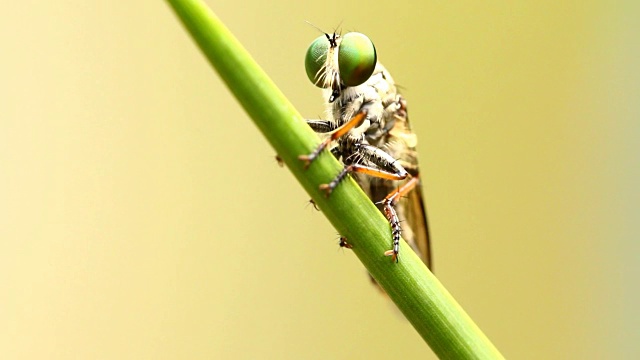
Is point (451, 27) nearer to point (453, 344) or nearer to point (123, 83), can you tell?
point (123, 83)

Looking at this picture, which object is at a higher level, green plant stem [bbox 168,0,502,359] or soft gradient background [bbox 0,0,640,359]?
soft gradient background [bbox 0,0,640,359]

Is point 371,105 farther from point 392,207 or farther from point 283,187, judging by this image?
point 283,187

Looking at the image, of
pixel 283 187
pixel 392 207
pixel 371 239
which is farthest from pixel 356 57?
pixel 283 187

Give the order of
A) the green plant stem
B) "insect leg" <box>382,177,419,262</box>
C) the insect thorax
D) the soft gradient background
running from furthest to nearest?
1. the soft gradient background
2. the insect thorax
3. "insect leg" <box>382,177,419,262</box>
4. the green plant stem

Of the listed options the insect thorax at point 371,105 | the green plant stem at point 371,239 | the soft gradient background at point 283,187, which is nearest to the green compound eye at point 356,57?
the insect thorax at point 371,105

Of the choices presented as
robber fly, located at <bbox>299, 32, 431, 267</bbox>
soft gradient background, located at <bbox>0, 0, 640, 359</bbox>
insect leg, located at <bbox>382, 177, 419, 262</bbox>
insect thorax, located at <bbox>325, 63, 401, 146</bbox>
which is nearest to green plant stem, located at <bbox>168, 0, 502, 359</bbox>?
insect leg, located at <bbox>382, 177, 419, 262</bbox>

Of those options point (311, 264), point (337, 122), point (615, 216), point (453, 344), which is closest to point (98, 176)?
point (311, 264)

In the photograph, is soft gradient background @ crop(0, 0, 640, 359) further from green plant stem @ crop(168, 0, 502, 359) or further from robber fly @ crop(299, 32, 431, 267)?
green plant stem @ crop(168, 0, 502, 359)
